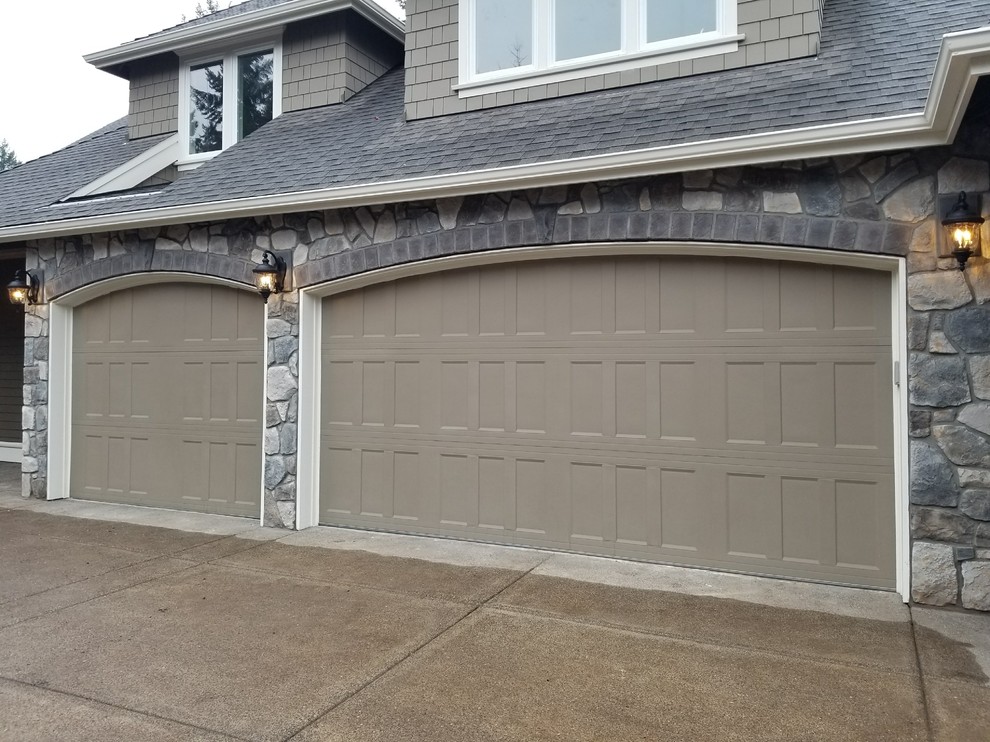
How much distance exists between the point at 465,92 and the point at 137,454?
487 cm

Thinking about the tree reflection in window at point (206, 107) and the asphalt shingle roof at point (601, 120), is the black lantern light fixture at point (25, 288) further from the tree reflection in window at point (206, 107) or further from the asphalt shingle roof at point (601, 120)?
the tree reflection in window at point (206, 107)

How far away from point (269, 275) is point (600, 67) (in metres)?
3.37

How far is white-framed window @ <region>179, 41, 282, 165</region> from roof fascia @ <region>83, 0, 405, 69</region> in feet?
0.80

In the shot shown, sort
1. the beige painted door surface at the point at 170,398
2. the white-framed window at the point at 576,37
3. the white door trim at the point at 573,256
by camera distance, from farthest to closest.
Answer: the beige painted door surface at the point at 170,398, the white-framed window at the point at 576,37, the white door trim at the point at 573,256

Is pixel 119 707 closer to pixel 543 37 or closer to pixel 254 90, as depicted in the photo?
pixel 543 37

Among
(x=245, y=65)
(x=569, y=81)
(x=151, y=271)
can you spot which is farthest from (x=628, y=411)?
(x=245, y=65)

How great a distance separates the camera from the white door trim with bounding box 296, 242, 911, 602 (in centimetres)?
452

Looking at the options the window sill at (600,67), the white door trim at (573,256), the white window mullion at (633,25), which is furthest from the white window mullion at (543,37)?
the white door trim at (573,256)

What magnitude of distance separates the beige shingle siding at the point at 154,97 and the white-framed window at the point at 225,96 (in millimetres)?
140

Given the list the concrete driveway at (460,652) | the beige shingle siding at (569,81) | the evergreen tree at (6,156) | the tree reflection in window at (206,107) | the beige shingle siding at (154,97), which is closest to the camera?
the concrete driveway at (460,652)

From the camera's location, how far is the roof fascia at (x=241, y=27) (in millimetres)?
8227

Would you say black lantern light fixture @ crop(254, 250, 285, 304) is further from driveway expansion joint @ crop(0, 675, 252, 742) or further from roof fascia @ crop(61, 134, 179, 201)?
driveway expansion joint @ crop(0, 675, 252, 742)

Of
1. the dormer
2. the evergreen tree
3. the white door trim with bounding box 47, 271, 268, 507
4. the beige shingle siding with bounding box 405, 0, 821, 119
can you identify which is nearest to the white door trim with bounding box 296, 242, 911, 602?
the beige shingle siding with bounding box 405, 0, 821, 119

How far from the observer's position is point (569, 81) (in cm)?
643
